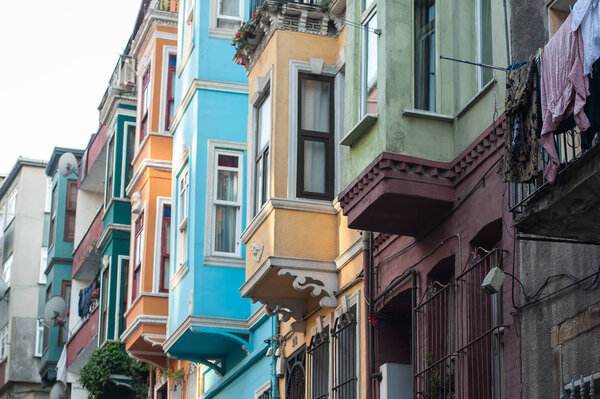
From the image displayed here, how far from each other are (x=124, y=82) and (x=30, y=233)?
1878 centimetres

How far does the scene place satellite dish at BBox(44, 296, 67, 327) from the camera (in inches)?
1606

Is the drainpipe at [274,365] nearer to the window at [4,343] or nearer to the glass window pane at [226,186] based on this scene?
the glass window pane at [226,186]

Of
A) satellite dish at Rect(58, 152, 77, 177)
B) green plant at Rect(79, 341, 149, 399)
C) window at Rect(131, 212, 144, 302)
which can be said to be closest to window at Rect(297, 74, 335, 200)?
window at Rect(131, 212, 144, 302)

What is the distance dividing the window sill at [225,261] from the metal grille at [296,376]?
9.77ft

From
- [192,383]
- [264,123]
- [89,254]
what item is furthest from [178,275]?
[89,254]

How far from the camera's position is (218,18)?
24.9m

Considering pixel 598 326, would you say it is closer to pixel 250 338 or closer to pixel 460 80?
pixel 460 80

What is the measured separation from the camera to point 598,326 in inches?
441

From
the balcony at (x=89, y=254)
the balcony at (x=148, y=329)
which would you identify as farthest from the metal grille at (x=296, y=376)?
the balcony at (x=89, y=254)

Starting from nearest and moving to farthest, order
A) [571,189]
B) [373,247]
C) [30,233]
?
[571,189]
[373,247]
[30,233]

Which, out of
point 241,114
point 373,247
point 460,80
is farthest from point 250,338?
point 460,80

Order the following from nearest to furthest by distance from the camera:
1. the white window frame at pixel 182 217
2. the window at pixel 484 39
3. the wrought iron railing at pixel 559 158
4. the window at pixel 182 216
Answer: the wrought iron railing at pixel 559 158 → the window at pixel 484 39 → the white window frame at pixel 182 217 → the window at pixel 182 216

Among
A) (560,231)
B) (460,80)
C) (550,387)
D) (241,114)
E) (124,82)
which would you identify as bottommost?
(550,387)

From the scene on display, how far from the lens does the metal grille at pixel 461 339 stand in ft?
44.2
